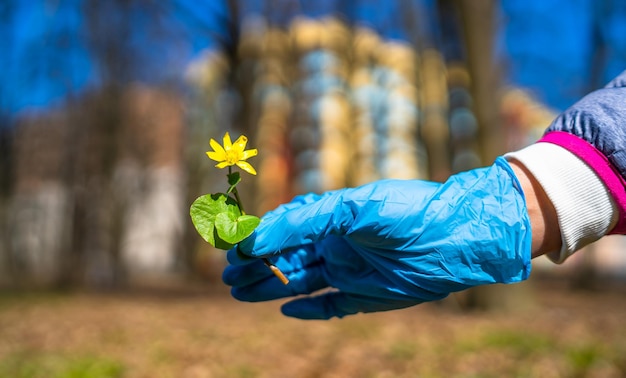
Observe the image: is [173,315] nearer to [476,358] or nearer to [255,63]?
[476,358]

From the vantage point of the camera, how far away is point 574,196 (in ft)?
4.91

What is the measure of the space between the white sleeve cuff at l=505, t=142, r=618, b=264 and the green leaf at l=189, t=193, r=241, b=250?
2.68 feet

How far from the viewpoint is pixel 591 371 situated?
333 centimetres

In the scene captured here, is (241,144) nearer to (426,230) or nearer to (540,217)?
(426,230)

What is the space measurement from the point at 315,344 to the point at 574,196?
3.30 meters

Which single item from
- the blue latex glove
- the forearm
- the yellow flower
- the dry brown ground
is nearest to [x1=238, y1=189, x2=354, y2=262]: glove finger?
the blue latex glove

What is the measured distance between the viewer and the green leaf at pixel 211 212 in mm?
1499

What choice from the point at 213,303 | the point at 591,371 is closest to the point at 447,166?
the point at 213,303

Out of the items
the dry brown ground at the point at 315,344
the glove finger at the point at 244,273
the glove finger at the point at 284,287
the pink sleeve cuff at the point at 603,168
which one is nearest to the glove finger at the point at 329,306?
the glove finger at the point at 284,287

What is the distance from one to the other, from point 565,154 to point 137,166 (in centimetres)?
1866

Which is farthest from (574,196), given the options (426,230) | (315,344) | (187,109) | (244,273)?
(187,109)

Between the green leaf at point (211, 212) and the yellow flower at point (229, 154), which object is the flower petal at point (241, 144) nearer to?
the yellow flower at point (229, 154)

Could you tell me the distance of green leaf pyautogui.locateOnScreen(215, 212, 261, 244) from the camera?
1480mm

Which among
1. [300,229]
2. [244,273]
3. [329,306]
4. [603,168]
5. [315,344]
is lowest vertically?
[315,344]
